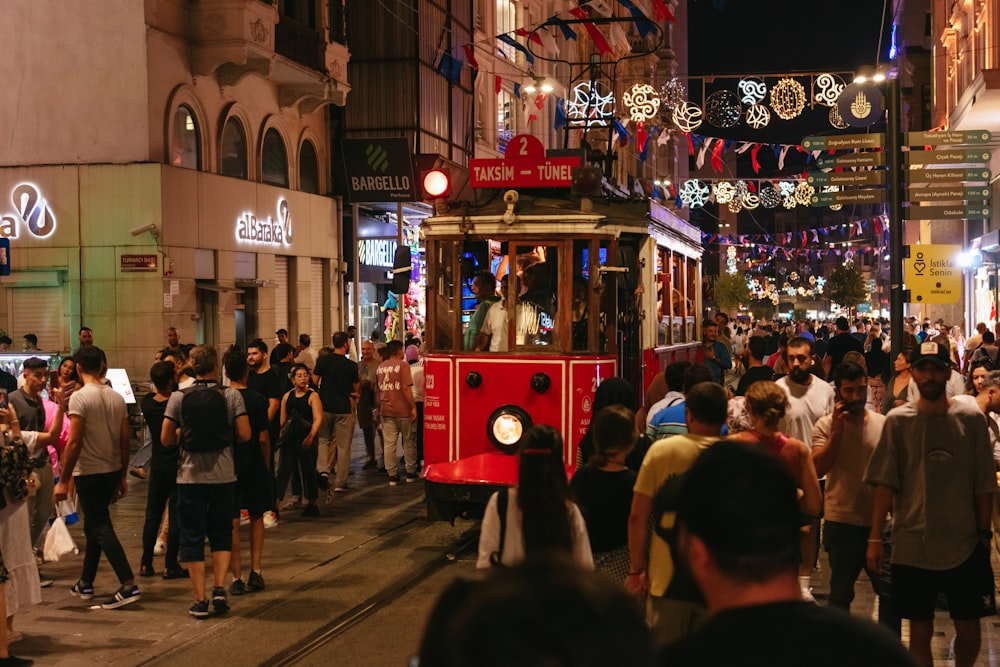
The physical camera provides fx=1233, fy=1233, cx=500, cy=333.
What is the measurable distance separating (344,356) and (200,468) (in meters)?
5.60

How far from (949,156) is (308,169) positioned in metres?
17.1

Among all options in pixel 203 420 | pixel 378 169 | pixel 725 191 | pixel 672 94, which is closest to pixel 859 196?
pixel 203 420

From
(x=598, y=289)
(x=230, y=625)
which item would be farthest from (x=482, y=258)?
(x=230, y=625)

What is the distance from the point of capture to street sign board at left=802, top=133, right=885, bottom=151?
13.9m

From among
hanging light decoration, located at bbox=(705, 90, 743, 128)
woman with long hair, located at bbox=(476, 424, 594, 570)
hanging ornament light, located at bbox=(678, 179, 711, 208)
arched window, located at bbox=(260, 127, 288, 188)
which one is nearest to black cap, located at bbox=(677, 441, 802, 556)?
woman with long hair, located at bbox=(476, 424, 594, 570)

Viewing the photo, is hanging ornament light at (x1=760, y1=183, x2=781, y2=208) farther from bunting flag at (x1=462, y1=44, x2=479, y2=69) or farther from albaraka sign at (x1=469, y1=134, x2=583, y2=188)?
albaraka sign at (x1=469, y1=134, x2=583, y2=188)

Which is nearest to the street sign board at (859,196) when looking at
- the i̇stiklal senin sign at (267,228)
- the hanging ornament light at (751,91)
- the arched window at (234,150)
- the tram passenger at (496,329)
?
the tram passenger at (496,329)

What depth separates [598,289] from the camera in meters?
Answer: 11.0

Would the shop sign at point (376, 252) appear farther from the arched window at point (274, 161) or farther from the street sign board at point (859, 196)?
the street sign board at point (859, 196)

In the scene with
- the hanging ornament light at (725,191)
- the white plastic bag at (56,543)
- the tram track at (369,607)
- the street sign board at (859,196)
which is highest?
the hanging ornament light at (725,191)

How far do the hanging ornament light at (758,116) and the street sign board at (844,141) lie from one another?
6.11 metres

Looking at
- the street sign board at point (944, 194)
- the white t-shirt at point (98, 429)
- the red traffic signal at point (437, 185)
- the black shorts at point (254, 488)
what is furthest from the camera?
the street sign board at point (944, 194)

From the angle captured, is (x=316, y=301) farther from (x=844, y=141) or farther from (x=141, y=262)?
(x=844, y=141)

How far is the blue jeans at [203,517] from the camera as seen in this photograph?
8.55 meters
